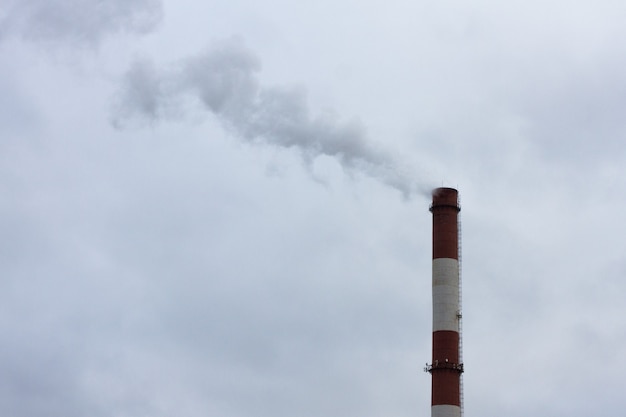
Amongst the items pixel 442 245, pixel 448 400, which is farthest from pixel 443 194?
pixel 448 400

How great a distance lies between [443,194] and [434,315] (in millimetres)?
6013

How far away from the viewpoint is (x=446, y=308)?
5456cm

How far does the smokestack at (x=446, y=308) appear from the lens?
53031 mm

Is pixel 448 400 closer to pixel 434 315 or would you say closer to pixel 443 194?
pixel 434 315

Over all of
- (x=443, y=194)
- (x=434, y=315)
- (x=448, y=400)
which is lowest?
(x=448, y=400)

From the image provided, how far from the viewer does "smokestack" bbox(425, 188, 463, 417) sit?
2088 inches

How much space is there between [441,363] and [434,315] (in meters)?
2.53

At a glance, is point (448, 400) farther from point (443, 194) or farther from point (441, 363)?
point (443, 194)

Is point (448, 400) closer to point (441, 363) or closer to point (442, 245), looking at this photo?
point (441, 363)

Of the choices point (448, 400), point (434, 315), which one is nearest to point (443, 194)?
point (434, 315)

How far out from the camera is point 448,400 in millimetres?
52875

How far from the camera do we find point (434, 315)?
54.7m

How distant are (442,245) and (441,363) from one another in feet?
19.0

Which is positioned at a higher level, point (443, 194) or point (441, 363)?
point (443, 194)
